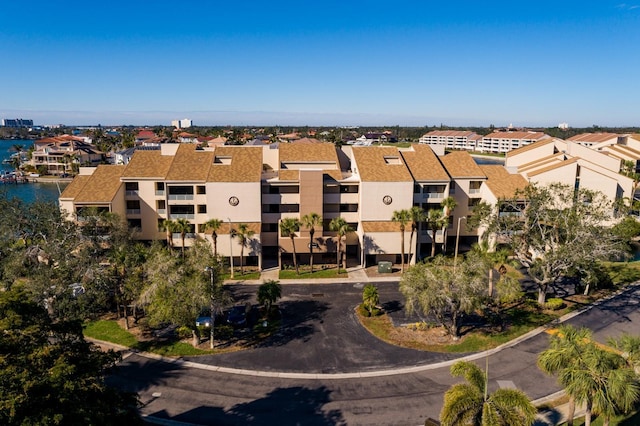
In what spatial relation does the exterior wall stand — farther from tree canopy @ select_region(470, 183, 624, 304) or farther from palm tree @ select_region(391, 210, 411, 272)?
tree canopy @ select_region(470, 183, 624, 304)

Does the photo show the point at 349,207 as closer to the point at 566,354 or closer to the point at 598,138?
the point at 566,354

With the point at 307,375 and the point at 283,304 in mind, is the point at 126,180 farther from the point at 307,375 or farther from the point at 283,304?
the point at 307,375

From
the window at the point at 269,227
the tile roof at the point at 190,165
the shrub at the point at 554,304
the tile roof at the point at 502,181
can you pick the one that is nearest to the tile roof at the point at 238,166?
the tile roof at the point at 190,165

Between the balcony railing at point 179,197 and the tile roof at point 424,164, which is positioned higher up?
the tile roof at point 424,164

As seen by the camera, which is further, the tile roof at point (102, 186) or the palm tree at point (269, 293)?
the tile roof at point (102, 186)

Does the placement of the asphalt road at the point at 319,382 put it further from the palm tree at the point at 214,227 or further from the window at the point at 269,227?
the window at the point at 269,227

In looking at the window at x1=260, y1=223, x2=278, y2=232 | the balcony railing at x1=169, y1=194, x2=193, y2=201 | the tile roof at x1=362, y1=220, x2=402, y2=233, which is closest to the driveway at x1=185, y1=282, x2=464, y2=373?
the tile roof at x1=362, y1=220, x2=402, y2=233
